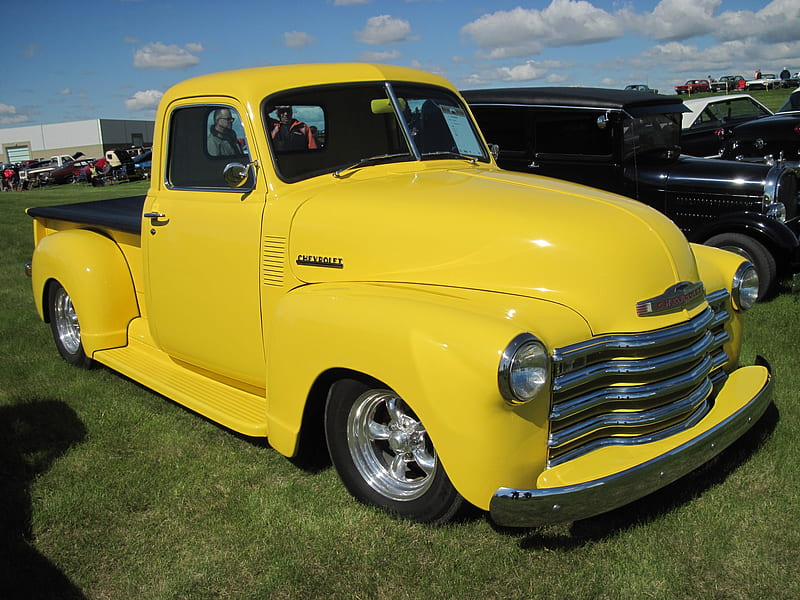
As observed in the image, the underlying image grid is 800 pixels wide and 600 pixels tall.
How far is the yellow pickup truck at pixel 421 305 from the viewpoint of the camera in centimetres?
257

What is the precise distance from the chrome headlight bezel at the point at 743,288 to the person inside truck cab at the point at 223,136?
8.84 feet

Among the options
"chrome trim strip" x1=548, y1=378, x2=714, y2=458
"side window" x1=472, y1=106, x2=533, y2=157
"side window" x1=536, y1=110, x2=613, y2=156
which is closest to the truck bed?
"chrome trim strip" x1=548, y1=378, x2=714, y2=458

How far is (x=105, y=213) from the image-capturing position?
17.0 ft

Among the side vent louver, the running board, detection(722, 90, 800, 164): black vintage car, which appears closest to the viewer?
the side vent louver

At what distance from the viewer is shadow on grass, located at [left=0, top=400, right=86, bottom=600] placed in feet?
9.23

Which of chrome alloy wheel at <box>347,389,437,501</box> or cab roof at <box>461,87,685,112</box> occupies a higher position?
cab roof at <box>461,87,685,112</box>

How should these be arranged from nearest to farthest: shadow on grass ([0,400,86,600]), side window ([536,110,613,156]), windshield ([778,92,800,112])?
shadow on grass ([0,400,86,600]), side window ([536,110,613,156]), windshield ([778,92,800,112])

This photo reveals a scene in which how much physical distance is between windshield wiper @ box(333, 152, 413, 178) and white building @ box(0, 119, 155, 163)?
6846 cm

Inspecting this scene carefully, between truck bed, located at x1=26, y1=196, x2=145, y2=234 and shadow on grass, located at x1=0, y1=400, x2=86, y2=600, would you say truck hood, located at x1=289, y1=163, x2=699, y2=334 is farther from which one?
truck bed, located at x1=26, y1=196, x2=145, y2=234

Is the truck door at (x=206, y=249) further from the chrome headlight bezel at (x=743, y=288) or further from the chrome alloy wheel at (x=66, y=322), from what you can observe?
the chrome headlight bezel at (x=743, y=288)

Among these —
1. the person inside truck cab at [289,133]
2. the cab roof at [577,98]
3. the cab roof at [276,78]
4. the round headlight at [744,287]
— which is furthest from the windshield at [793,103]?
the person inside truck cab at [289,133]

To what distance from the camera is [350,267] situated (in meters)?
3.26

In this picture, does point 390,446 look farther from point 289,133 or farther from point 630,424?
point 289,133

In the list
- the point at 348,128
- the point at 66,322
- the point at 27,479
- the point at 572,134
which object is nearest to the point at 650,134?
the point at 572,134
